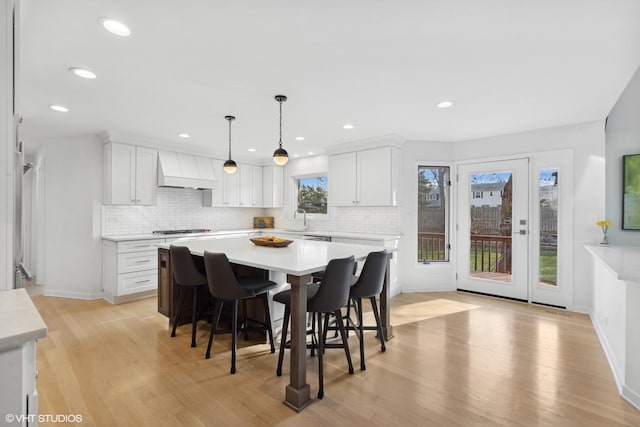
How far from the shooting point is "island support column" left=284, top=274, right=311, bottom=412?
6.82 feet

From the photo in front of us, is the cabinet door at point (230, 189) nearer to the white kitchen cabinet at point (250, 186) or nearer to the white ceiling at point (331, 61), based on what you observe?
the white kitchen cabinet at point (250, 186)

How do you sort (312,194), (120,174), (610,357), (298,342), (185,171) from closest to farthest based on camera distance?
(298,342) → (610,357) → (120,174) → (185,171) → (312,194)

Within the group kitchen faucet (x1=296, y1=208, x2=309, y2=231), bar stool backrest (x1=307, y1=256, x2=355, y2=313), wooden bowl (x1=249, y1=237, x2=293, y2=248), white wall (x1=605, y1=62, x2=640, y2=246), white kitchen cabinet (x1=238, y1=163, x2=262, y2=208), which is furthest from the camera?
white kitchen cabinet (x1=238, y1=163, x2=262, y2=208)

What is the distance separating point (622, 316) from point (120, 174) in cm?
588

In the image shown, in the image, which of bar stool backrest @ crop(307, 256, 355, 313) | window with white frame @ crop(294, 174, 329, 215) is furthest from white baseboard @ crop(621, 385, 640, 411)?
window with white frame @ crop(294, 174, 329, 215)

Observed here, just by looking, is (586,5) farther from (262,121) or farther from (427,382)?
(262,121)

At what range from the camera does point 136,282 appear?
4.45 m

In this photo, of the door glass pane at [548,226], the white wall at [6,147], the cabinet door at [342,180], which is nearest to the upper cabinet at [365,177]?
the cabinet door at [342,180]

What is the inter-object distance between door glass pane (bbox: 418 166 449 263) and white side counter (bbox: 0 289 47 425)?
476 cm

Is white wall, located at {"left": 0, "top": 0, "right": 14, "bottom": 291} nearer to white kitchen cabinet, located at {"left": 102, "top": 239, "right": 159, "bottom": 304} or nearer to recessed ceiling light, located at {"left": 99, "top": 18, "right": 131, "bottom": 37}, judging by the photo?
recessed ceiling light, located at {"left": 99, "top": 18, "right": 131, "bottom": 37}

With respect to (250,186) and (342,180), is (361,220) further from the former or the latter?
(250,186)

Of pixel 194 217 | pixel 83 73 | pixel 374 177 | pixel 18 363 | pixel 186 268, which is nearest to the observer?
pixel 18 363

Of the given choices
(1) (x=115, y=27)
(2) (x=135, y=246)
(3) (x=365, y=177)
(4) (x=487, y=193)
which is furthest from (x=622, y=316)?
(2) (x=135, y=246)

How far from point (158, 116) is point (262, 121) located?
1236 mm
